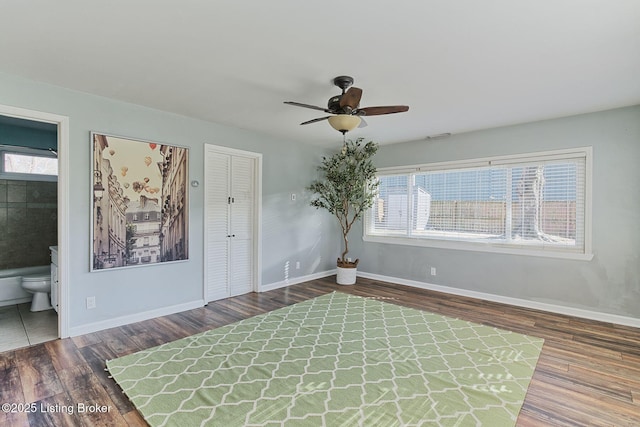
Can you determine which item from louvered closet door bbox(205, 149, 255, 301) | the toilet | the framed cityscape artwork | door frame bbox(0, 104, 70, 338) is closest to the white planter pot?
louvered closet door bbox(205, 149, 255, 301)

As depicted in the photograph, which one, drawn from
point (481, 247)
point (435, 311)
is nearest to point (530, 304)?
point (481, 247)

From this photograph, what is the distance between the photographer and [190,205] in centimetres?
413

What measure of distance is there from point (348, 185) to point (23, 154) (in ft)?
16.3

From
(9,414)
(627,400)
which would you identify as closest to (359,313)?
(627,400)

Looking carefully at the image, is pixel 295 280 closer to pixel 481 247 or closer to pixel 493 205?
pixel 481 247

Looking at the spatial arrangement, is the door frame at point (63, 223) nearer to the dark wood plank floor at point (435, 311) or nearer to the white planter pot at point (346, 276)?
the dark wood plank floor at point (435, 311)

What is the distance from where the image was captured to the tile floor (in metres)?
3.09

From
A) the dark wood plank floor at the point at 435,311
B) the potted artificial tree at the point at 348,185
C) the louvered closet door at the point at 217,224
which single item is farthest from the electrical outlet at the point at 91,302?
the potted artificial tree at the point at 348,185

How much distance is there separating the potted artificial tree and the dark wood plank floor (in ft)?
5.09

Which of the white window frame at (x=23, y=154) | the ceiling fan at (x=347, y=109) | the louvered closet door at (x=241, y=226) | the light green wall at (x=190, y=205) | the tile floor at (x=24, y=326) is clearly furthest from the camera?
the louvered closet door at (x=241, y=226)

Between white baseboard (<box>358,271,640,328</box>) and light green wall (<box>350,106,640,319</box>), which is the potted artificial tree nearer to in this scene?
white baseboard (<box>358,271,640,328</box>)

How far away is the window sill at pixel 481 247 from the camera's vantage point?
13.2 feet

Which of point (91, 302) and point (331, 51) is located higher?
point (331, 51)

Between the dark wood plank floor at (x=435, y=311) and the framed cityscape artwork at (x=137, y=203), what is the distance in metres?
0.82
